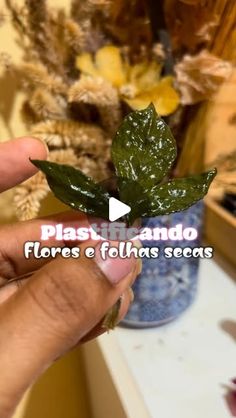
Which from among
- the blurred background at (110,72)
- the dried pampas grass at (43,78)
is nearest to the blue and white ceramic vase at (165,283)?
the blurred background at (110,72)

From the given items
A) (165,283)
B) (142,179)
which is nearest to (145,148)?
(142,179)

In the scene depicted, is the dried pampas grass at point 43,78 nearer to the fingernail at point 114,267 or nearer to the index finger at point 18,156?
the index finger at point 18,156

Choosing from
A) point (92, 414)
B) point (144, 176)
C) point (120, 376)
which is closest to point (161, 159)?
point (144, 176)

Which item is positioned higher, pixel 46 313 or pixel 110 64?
pixel 110 64

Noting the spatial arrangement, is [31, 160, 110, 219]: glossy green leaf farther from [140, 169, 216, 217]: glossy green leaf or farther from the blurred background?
the blurred background

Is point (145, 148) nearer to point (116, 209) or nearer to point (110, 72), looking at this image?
point (116, 209)

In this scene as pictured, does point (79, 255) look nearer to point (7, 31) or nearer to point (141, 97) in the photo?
point (141, 97)

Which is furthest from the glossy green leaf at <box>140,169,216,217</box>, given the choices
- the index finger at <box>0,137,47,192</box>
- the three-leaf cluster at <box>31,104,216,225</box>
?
the index finger at <box>0,137,47,192</box>
